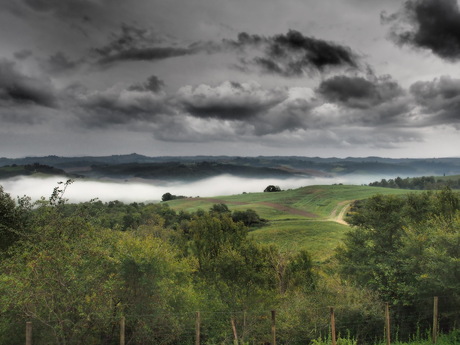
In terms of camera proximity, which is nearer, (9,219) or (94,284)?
(94,284)

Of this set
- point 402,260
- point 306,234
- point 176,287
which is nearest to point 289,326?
point 176,287

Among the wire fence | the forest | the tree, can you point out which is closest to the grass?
the forest

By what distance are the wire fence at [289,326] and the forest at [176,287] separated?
11 cm

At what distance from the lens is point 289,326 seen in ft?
93.9

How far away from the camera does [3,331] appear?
22.1 m

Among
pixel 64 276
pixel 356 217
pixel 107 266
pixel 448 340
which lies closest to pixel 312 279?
pixel 356 217

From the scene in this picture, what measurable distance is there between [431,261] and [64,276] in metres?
31.2

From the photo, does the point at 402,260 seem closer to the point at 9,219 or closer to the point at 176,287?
the point at 176,287

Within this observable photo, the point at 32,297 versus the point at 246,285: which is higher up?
the point at 32,297

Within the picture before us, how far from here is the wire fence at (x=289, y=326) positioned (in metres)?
24.3

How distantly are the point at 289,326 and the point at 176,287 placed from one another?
11000mm

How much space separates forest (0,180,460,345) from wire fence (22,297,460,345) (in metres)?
0.11

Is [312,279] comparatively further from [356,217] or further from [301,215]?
[301,215]

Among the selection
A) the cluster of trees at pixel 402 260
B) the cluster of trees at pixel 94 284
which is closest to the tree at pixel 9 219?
the cluster of trees at pixel 94 284
